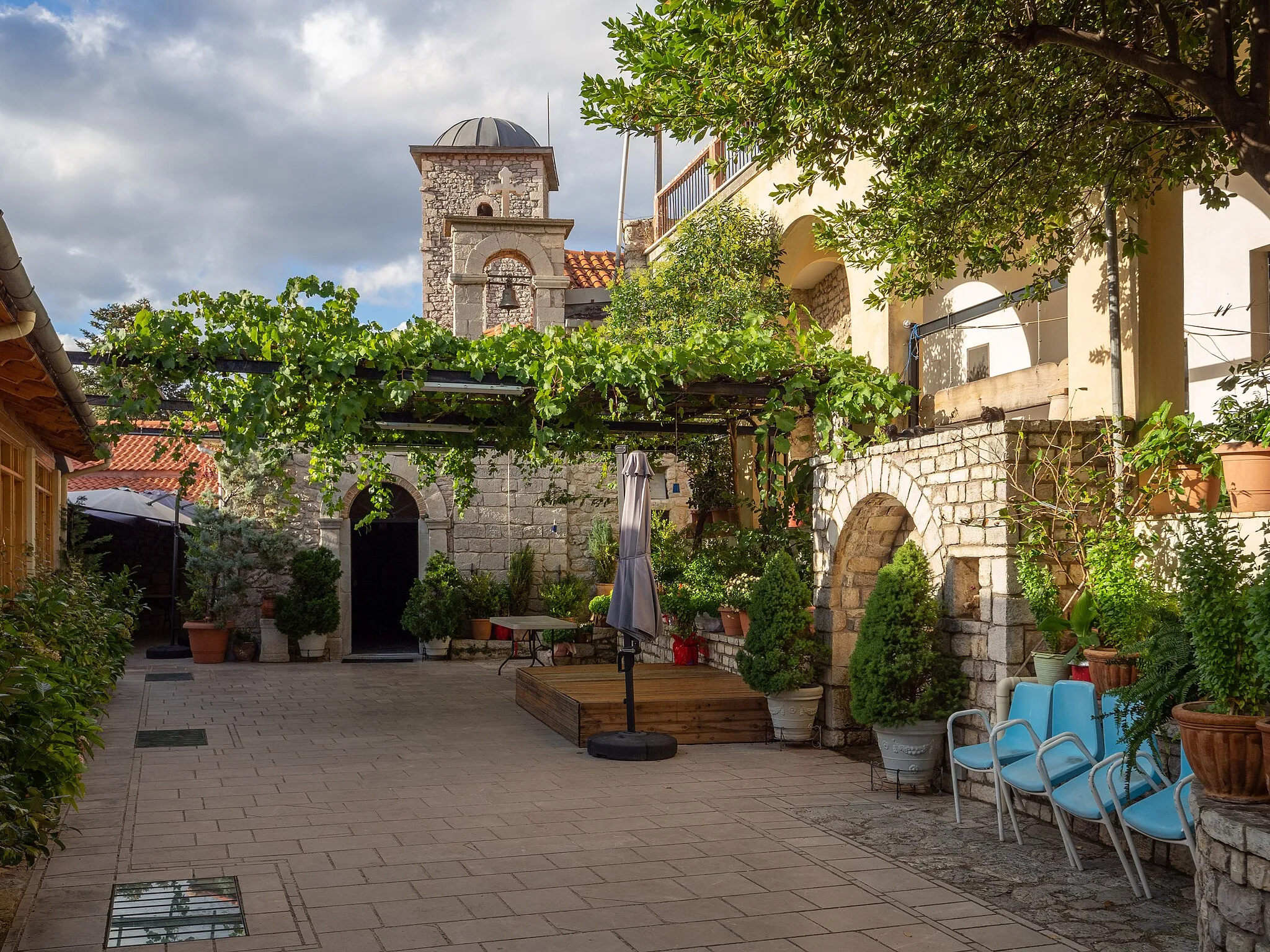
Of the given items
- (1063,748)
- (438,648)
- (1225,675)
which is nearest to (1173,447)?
(1063,748)

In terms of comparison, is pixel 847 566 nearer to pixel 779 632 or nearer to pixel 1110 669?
pixel 779 632

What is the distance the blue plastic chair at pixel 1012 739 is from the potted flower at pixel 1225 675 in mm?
1548

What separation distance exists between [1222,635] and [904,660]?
9.73ft

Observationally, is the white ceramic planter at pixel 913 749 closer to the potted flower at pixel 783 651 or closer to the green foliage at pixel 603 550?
the potted flower at pixel 783 651

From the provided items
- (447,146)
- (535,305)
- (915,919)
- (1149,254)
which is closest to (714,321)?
(535,305)

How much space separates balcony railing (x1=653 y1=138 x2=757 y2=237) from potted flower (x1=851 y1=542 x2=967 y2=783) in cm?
608

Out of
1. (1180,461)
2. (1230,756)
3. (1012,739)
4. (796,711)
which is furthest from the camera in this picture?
(796,711)

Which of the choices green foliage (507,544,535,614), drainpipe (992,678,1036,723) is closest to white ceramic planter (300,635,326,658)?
A: green foliage (507,544,535,614)

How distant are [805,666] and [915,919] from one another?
4.15 m

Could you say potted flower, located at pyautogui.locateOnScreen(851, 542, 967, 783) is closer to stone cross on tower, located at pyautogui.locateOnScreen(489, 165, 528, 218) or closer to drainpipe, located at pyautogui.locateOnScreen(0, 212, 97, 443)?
drainpipe, located at pyautogui.locateOnScreen(0, 212, 97, 443)

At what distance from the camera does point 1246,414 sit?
5555 millimetres

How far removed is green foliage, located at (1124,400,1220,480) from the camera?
5.73m

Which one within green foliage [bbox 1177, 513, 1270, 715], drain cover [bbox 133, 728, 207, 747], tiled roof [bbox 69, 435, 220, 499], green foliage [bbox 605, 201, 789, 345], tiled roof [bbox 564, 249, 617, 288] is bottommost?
drain cover [bbox 133, 728, 207, 747]

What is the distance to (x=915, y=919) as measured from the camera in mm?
4230
